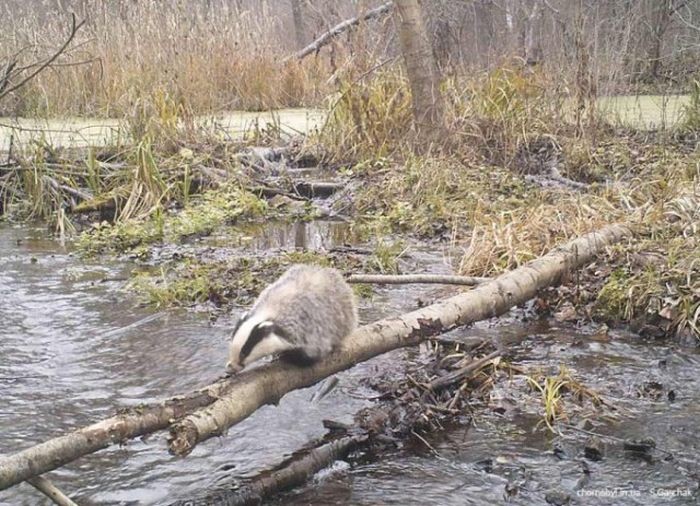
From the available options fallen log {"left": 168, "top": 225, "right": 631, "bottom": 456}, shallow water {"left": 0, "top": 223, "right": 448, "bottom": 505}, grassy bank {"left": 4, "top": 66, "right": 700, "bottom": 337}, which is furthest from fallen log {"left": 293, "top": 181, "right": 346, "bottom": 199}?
fallen log {"left": 168, "top": 225, "right": 631, "bottom": 456}

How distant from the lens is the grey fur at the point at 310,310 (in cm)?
412

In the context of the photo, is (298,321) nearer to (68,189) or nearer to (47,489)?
(47,489)

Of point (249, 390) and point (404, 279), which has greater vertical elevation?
point (404, 279)

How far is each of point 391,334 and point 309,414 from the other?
68cm

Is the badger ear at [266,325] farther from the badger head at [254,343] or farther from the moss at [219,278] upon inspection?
the moss at [219,278]

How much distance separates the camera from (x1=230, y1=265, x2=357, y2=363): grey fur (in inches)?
162

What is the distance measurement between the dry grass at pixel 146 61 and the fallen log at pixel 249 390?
651 cm

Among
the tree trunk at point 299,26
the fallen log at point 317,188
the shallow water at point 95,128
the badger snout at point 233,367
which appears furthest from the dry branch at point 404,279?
the tree trunk at point 299,26

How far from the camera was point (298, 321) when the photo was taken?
4160 mm

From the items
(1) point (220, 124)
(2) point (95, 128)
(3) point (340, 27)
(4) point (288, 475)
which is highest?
(3) point (340, 27)

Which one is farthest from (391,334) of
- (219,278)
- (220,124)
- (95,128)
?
(95,128)

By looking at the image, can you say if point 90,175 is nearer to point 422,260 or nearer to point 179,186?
point 179,186

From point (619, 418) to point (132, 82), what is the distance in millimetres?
8659

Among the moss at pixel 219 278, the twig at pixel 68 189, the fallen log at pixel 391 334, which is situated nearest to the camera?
the fallen log at pixel 391 334
